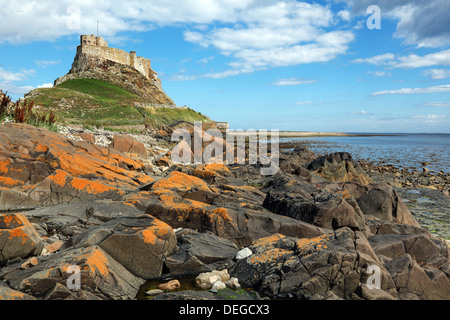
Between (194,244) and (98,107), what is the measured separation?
5322cm

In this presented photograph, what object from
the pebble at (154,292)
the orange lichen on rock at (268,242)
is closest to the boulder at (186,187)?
the orange lichen on rock at (268,242)

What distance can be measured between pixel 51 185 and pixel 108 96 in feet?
202

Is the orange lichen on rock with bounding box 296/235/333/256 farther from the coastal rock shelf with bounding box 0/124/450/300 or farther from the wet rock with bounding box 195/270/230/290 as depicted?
the wet rock with bounding box 195/270/230/290

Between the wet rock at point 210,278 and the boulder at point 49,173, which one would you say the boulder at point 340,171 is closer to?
the boulder at point 49,173

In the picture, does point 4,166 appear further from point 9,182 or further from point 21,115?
point 21,115

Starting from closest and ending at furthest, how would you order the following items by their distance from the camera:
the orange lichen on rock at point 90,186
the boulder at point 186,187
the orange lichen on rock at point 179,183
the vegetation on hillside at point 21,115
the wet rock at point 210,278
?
the wet rock at point 210,278
the orange lichen on rock at point 90,186
the boulder at point 186,187
the orange lichen on rock at point 179,183
the vegetation on hillside at point 21,115

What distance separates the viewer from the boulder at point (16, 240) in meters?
7.00

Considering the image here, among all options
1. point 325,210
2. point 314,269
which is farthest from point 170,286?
point 325,210

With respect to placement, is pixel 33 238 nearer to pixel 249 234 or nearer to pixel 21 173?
pixel 249 234

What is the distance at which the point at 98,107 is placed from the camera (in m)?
56.2

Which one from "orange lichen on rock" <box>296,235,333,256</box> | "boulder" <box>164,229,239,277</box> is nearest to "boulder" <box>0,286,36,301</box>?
"boulder" <box>164,229,239,277</box>

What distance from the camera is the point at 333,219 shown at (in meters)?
9.97

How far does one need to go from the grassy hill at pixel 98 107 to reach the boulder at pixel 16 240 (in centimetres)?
3194
